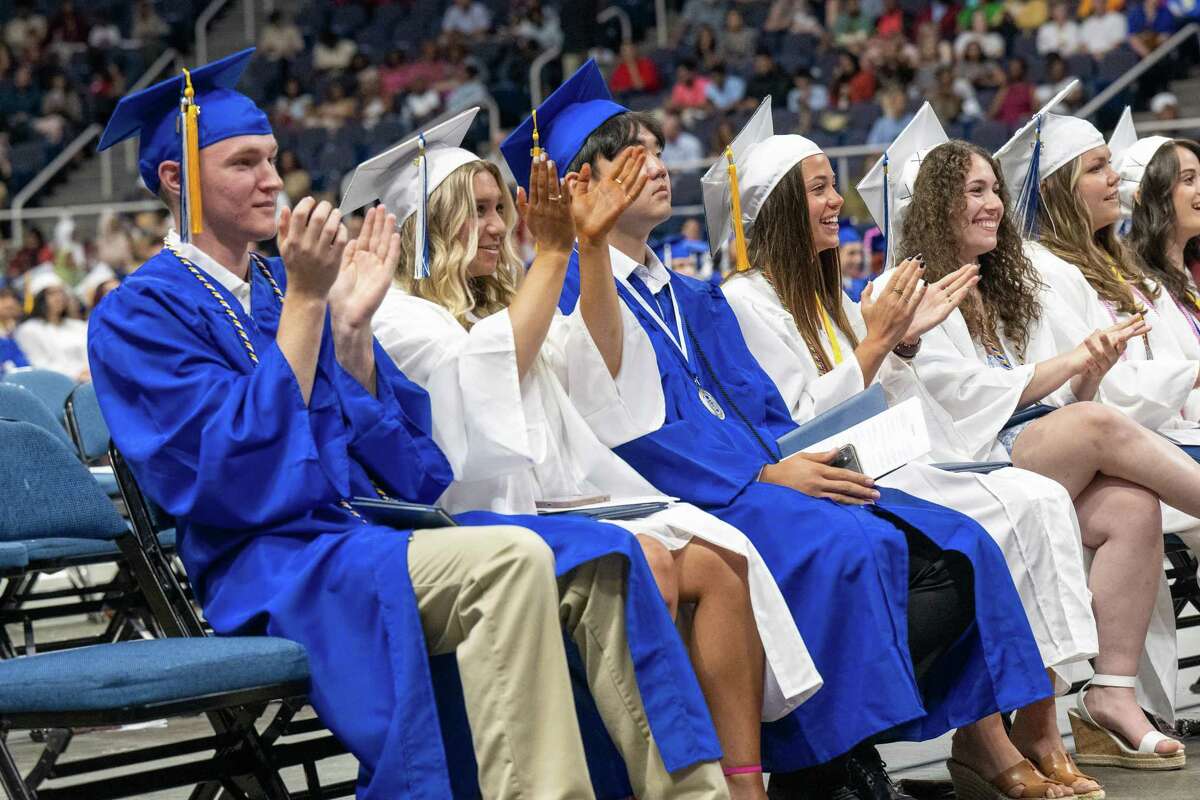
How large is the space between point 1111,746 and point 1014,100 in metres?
9.93

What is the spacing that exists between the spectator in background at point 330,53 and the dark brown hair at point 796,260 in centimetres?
1439

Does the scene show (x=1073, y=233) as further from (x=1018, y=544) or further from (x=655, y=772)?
(x=655, y=772)

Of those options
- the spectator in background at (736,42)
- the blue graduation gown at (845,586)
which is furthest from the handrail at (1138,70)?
the blue graduation gown at (845,586)

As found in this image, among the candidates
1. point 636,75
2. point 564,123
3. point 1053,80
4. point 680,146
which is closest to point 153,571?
point 564,123


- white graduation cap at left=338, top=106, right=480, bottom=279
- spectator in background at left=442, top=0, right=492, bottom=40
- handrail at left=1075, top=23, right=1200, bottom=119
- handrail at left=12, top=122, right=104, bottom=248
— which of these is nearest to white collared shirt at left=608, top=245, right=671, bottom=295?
white graduation cap at left=338, top=106, right=480, bottom=279

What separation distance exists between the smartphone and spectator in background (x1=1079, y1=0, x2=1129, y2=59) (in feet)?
36.0

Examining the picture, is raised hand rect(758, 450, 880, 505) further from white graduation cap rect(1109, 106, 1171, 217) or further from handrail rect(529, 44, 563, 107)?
handrail rect(529, 44, 563, 107)

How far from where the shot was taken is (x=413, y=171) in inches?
149

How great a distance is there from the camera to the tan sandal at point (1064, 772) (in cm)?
352

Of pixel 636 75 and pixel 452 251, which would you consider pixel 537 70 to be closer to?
pixel 636 75

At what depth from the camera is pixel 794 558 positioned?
11.2 feet

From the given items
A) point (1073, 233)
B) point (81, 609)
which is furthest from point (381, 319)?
point (1073, 233)

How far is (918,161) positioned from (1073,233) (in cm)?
62

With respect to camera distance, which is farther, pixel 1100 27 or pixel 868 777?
pixel 1100 27
